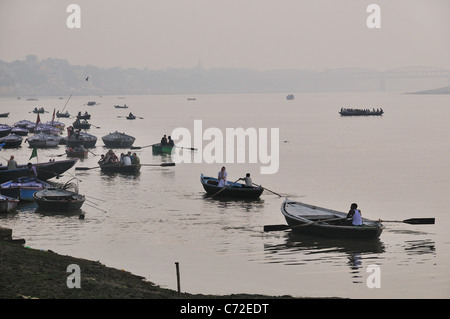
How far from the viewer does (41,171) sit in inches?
1965

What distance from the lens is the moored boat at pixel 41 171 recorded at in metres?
45.7

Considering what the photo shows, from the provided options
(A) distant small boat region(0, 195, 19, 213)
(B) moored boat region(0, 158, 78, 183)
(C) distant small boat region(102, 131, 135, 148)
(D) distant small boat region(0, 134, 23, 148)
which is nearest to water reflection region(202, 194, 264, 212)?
(A) distant small boat region(0, 195, 19, 213)

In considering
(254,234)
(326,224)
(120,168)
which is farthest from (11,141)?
(326,224)

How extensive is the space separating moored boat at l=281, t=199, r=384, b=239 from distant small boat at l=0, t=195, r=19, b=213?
1441 centimetres

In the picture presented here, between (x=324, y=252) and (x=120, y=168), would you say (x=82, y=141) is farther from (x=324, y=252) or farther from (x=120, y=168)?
(x=324, y=252)

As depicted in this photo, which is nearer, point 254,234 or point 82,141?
point 254,234

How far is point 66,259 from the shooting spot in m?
25.2

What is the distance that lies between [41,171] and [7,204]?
1261cm

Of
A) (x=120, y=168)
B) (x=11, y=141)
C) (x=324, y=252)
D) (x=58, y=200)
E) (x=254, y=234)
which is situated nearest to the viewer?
(x=324, y=252)

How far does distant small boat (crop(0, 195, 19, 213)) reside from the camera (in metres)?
37.4

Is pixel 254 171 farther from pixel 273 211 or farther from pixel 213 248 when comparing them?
pixel 213 248
